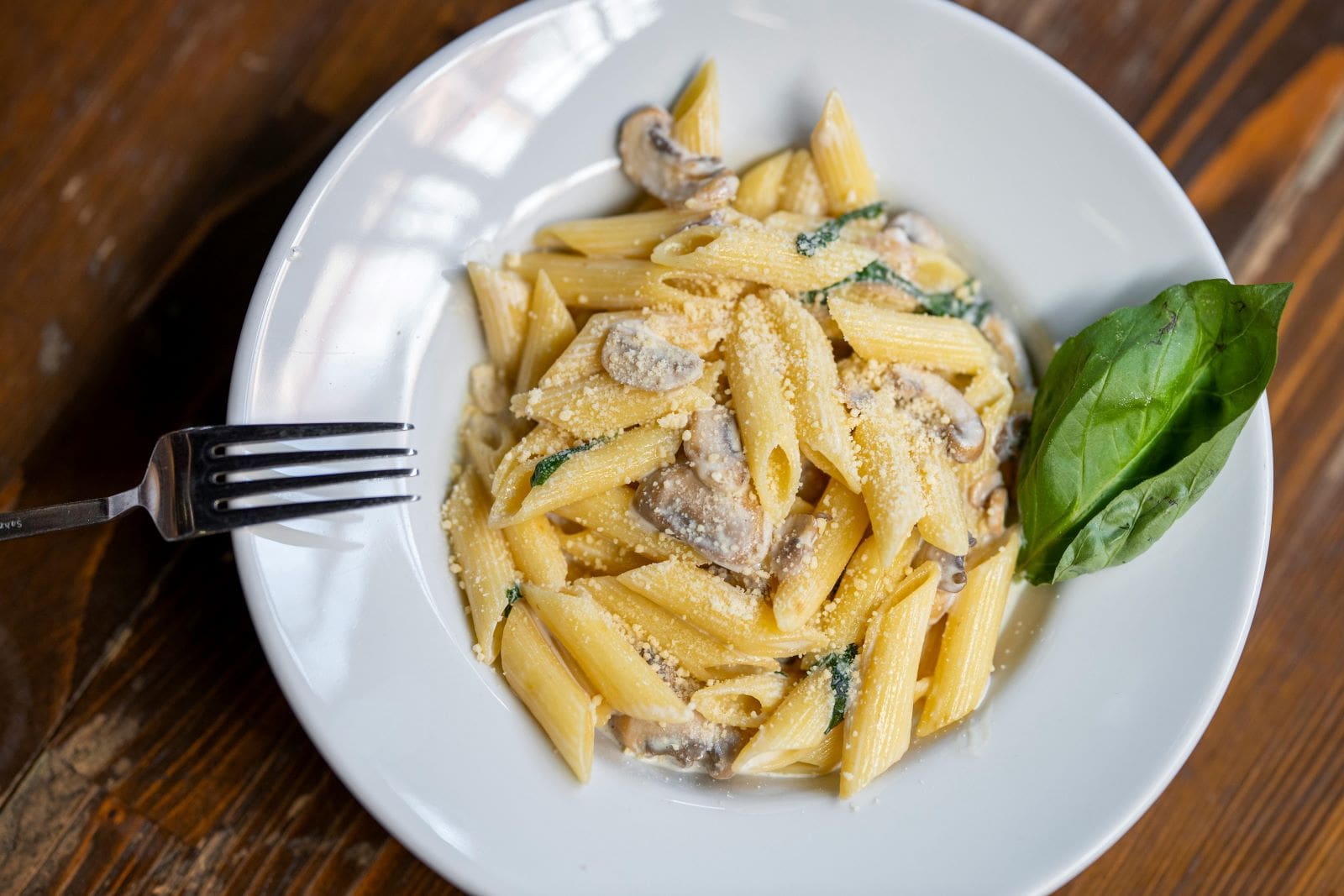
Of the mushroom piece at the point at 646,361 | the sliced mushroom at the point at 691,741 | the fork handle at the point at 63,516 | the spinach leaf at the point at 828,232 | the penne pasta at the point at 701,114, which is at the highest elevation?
the penne pasta at the point at 701,114

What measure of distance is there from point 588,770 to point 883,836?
1.73 feet

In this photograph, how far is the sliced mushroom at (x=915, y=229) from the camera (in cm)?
184

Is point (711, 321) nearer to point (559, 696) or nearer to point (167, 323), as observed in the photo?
point (559, 696)

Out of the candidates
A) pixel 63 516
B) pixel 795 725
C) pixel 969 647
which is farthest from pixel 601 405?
pixel 63 516

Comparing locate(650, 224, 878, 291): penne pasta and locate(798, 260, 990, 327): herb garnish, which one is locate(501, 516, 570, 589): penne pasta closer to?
locate(650, 224, 878, 291): penne pasta

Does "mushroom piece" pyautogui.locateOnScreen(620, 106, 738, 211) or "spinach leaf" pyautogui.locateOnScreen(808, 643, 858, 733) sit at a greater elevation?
"mushroom piece" pyautogui.locateOnScreen(620, 106, 738, 211)

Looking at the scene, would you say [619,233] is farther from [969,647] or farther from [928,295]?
[969,647]

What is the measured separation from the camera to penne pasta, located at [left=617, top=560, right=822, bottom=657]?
1.64m

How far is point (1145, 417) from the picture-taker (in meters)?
1.68

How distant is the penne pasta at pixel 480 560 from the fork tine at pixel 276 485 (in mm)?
214

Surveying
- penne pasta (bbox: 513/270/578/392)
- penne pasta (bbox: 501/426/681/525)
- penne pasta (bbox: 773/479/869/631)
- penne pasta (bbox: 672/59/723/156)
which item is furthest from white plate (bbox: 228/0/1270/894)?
penne pasta (bbox: 773/479/869/631)

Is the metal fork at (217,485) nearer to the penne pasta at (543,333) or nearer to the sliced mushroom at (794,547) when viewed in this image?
the penne pasta at (543,333)

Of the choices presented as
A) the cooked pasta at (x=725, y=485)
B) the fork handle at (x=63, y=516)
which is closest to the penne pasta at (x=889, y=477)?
the cooked pasta at (x=725, y=485)

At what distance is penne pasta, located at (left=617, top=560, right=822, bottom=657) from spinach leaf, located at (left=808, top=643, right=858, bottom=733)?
0.17 ft
